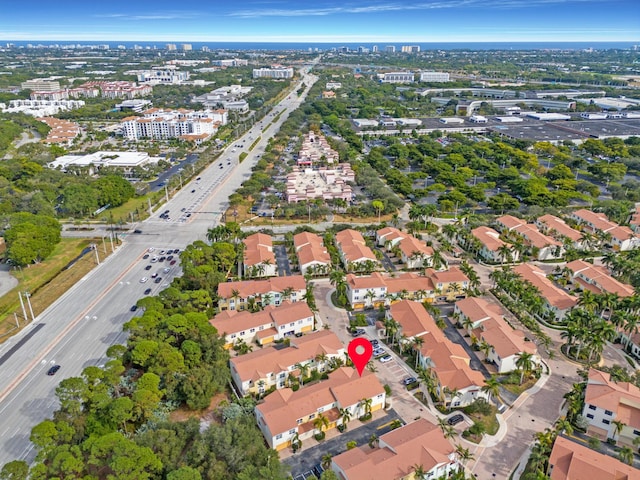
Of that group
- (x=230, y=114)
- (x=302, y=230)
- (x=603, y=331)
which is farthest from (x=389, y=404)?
(x=230, y=114)

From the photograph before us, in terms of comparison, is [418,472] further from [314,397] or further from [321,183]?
[321,183]

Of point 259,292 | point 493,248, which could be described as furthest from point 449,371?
point 493,248

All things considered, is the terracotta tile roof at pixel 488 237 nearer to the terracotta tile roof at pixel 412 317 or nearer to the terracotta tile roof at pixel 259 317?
the terracotta tile roof at pixel 412 317

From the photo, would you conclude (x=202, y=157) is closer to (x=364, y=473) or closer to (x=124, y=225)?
(x=124, y=225)

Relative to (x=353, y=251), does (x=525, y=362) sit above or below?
below

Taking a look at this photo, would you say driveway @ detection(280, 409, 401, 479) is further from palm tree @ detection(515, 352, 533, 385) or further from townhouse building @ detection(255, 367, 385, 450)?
palm tree @ detection(515, 352, 533, 385)
